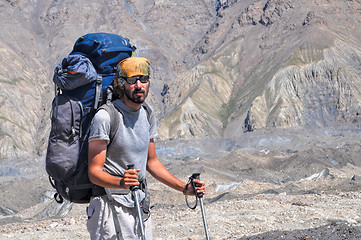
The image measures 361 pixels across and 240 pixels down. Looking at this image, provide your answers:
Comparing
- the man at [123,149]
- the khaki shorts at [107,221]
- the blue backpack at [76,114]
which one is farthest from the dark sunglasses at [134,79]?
the khaki shorts at [107,221]

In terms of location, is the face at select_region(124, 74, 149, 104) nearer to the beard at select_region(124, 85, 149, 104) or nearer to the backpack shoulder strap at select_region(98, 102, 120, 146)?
the beard at select_region(124, 85, 149, 104)

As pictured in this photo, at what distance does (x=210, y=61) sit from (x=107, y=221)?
104472 mm

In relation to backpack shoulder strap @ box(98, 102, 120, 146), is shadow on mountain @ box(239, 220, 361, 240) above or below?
below

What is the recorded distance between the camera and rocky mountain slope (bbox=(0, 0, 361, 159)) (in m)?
83.7

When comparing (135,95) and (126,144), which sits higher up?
(135,95)

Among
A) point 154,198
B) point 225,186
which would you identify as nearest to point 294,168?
point 225,186

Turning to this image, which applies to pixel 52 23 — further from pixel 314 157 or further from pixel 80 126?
pixel 80 126

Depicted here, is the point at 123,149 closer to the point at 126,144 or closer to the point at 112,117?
the point at 126,144

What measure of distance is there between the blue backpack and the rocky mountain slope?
244 feet

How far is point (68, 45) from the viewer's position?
120 metres

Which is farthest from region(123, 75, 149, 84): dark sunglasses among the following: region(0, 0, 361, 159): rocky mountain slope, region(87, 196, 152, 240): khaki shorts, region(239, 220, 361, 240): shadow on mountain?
region(0, 0, 361, 159): rocky mountain slope

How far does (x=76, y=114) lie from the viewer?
12.2 ft

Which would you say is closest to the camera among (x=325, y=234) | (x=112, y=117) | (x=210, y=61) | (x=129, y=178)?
(x=129, y=178)

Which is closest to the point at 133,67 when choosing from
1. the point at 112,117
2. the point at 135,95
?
the point at 135,95
